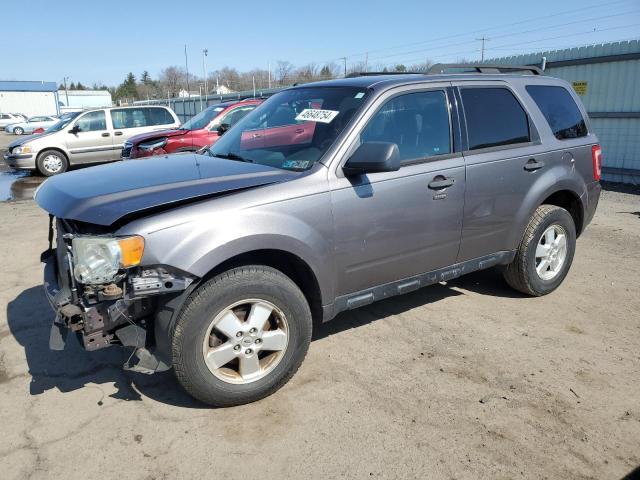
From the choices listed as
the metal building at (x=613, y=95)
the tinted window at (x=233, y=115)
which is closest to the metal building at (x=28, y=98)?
the tinted window at (x=233, y=115)

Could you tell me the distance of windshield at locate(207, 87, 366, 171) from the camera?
339 cm

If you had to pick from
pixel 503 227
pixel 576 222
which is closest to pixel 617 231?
pixel 576 222

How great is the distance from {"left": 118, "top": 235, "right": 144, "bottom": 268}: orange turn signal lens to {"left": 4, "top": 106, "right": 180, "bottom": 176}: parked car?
1207 cm

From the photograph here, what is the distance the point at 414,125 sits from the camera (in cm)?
369

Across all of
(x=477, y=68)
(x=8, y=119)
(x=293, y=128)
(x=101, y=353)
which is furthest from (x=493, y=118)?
(x=8, y=119)

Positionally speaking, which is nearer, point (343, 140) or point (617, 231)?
point (343, 140)

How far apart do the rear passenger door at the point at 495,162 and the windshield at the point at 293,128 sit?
1.03m

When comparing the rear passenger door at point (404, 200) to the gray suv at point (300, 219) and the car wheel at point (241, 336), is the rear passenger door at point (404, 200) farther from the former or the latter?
the car wheel at point (241, 336)

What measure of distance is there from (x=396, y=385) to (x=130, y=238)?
187cm

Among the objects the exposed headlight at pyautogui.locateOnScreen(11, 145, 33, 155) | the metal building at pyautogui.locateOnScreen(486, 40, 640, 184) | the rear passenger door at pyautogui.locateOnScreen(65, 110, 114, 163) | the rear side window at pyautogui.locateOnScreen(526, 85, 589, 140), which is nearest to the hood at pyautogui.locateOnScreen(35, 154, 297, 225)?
the rear side window at pyautogui.locateOnScreen(526, 85, 589, 140)

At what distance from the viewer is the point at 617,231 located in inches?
277

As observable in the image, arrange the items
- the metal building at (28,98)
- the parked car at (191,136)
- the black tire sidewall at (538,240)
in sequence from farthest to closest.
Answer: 1. the metal building at (28,98)
2. the parked car at (191,136)
3. the black tire sidewall at (538,240)

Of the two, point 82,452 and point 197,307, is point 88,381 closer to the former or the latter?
point 82,452

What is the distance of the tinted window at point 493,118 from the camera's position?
396 centimetres
